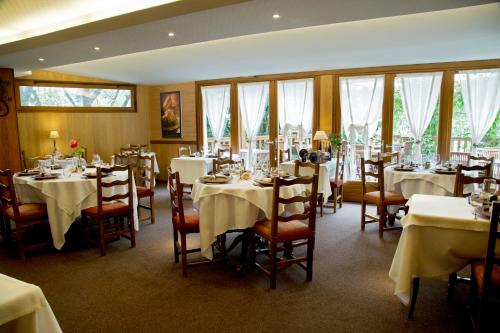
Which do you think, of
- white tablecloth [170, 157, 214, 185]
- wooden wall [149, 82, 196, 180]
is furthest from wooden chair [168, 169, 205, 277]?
wooden wall [149, 82, 196, 180]

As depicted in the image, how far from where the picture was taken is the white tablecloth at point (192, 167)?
21.3 ft

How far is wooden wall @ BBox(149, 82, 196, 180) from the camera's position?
845cm

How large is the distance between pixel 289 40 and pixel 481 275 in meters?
3.77

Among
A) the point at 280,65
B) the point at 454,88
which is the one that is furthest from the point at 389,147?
the point at 280,65

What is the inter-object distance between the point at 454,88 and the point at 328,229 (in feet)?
11.3

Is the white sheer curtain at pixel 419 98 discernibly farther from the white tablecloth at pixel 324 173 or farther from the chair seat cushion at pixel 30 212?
the chair seat cushion at pixel 30 212

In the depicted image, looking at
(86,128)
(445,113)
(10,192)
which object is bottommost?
(10,192)

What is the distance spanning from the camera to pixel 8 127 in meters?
6.51

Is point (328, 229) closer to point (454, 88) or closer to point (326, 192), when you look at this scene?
point (326, 192)

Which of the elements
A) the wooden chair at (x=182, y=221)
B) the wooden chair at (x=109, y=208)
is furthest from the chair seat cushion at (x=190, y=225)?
the wooden chair at (x=109, y=208)

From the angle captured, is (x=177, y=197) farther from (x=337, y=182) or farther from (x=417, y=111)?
(x=417, y=111)

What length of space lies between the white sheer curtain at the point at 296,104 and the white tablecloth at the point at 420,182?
2.59 meters

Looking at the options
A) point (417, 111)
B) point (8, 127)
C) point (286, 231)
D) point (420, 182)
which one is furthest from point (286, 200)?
point (8, 127)

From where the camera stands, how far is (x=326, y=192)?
5.46 meters
